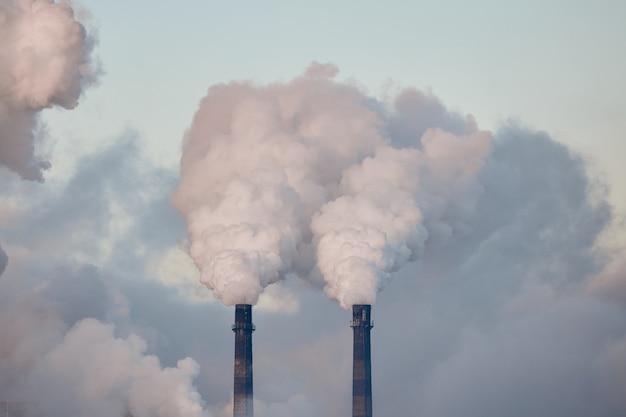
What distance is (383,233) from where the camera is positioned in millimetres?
66000

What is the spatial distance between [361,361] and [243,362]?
822cm

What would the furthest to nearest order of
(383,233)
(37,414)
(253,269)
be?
(37,414) → (383,233) → (253,269)

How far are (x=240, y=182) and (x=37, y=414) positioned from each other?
23.5m

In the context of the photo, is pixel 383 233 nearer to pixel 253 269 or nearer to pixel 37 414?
pixel 253 269

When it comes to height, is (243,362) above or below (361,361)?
below

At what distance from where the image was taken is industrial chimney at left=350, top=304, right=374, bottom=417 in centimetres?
6544

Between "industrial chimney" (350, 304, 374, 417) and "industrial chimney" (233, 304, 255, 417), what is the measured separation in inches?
291

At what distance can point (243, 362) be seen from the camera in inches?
2468

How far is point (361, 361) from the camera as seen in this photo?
65.9 metres

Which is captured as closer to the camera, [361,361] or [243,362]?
[243,362]

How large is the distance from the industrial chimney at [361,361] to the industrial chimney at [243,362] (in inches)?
291

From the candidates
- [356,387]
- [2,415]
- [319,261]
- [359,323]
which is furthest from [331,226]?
[2,415]

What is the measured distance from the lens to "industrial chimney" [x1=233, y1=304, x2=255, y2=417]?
6200 cm

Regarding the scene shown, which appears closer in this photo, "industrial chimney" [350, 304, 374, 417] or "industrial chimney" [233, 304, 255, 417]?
"industrial chimney" [233, 304, 255, 417]
